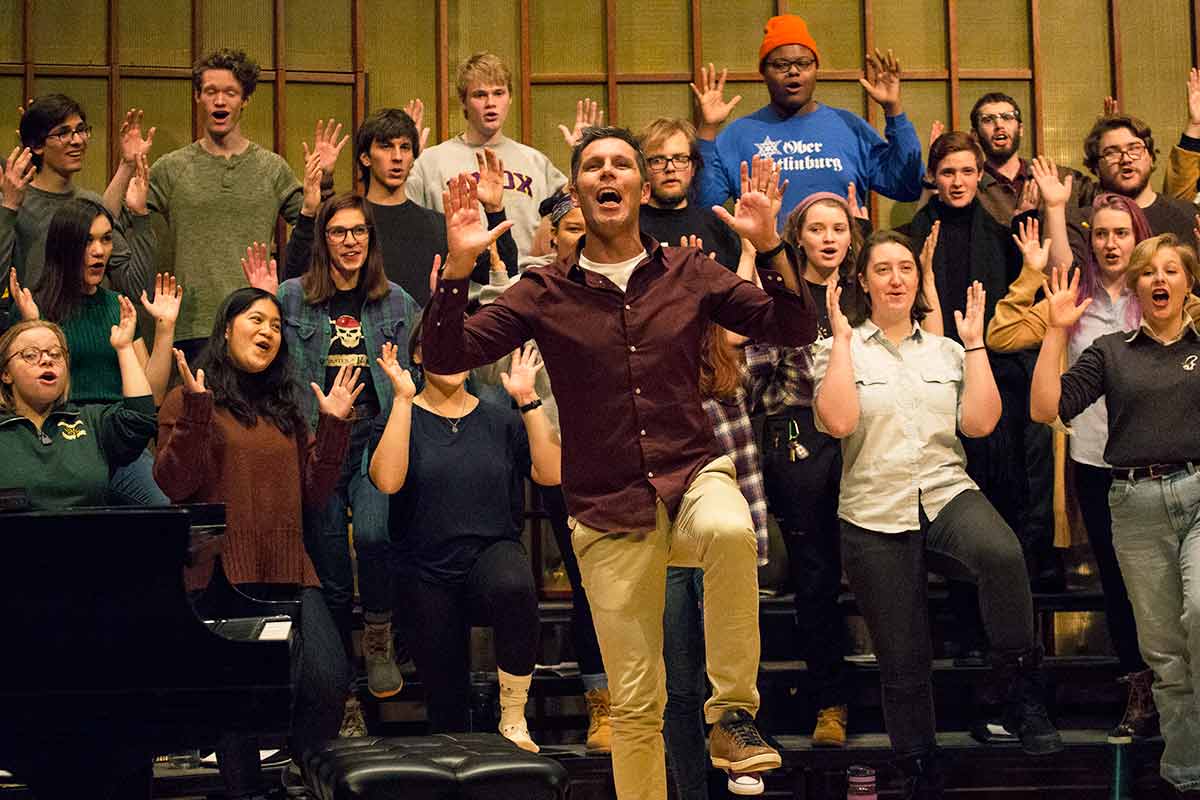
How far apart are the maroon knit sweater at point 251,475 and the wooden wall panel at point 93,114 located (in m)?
2.28

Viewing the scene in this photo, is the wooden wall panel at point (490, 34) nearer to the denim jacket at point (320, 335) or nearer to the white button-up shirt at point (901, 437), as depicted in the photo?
the denim jacket at point (320, 335)

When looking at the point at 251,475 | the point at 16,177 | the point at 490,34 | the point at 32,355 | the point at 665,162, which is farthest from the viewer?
the point at 490,34

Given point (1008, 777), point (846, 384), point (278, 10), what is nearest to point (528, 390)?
point (846, 384)

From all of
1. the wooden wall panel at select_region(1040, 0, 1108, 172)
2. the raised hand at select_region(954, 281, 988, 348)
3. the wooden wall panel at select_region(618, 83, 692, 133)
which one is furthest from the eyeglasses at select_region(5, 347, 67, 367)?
the wooden wall panel at select_region(1040, 0, 1108, 172)

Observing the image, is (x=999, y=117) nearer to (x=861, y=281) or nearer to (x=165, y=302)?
(x=861, y=281)

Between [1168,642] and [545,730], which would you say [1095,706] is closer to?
[1168,642]

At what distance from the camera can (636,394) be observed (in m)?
3.22

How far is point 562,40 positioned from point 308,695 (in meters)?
3.37

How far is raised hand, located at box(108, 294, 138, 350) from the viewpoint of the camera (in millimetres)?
4309

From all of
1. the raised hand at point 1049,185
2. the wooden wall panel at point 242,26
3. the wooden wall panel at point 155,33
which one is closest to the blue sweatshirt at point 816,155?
the raised hand at point 1049,185

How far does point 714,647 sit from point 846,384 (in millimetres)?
1226

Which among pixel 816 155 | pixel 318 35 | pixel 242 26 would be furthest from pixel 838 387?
pixel 242 26

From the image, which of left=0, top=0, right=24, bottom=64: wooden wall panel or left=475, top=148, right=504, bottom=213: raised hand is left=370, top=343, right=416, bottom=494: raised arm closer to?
left=475, top=148, right=504, bottom=213: raised hand

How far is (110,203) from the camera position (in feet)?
16.8
